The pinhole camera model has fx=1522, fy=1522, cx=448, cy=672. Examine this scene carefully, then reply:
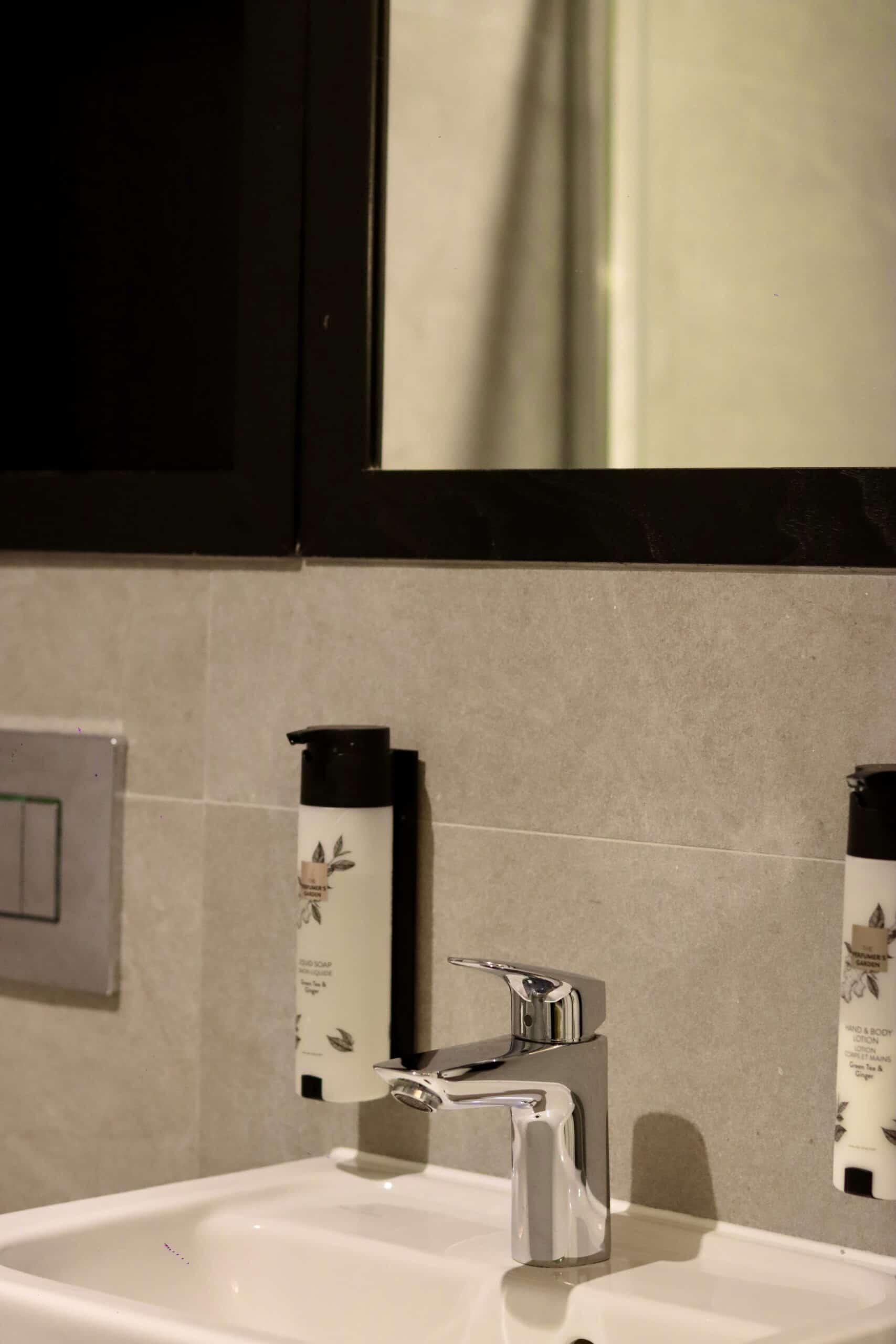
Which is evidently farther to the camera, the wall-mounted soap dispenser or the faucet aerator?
the wall-mounted soap dispenser

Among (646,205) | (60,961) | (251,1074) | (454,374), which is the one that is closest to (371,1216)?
(251,1074)

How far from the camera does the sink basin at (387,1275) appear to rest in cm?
70

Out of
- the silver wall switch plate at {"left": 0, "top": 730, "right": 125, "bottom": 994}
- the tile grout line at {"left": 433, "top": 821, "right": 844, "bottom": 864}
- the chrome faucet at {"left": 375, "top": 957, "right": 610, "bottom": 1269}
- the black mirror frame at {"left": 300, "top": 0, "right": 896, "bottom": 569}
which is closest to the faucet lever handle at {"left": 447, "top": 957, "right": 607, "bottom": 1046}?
the chrome faucet at {"left": 375, "top": 957, "right": 610, "bottom": 1269}

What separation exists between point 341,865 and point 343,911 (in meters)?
0.03

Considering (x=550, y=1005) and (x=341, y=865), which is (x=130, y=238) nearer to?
(x=341, y=865)

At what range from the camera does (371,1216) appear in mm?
844

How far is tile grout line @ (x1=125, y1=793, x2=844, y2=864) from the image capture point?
0.81 m

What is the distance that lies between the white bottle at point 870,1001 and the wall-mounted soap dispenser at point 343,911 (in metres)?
0.27

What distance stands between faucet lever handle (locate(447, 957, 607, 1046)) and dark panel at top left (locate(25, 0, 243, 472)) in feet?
1.51

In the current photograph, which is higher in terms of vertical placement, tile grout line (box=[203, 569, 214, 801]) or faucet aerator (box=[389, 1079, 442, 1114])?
tile grout line (box=[203, 569, 214, 801])

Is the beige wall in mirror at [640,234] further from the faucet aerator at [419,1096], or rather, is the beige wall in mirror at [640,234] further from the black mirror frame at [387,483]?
the faucet aerator at [419,1096]

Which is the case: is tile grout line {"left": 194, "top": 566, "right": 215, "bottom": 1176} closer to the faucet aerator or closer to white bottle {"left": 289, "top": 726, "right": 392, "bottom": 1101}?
white bottle {"left": 289, "top": 726, "right": 392, "bottom": 1101}

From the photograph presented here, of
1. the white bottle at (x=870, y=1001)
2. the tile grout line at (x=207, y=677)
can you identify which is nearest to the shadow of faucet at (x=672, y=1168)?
the white bottle at (x=870, y=1001)

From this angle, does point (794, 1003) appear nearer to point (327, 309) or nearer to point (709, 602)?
→ point (709, 602)
